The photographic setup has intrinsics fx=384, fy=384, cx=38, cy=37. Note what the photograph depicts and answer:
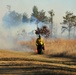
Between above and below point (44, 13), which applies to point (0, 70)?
below

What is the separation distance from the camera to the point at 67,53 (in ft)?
110

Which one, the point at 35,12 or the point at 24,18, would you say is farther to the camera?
the point at 24,18

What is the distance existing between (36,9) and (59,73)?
99.8 m

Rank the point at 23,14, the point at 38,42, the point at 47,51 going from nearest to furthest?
the point at 38,42 → the point at 47,51 → the point at 23,14

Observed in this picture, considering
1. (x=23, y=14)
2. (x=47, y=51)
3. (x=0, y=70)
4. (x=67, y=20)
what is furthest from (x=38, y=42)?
(x=23, y=14)

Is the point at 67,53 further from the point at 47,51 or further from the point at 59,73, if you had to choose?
the point at 59,73

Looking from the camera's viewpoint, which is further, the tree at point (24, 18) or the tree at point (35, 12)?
the tree at point (24, 18)

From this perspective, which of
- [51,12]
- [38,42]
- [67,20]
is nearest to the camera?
[38,42]

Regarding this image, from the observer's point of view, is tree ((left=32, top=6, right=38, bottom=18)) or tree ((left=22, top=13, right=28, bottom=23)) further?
tree ((left=22, top=13, right=28, bottom=23))

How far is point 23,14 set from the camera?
5468 inches

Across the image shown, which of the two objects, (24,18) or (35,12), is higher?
(35,12)

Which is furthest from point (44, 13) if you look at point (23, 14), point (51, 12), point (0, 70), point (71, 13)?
point (0, 70)

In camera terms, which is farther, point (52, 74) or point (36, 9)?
point (36, 9)

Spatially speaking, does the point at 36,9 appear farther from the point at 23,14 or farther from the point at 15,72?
the point at 15,72
